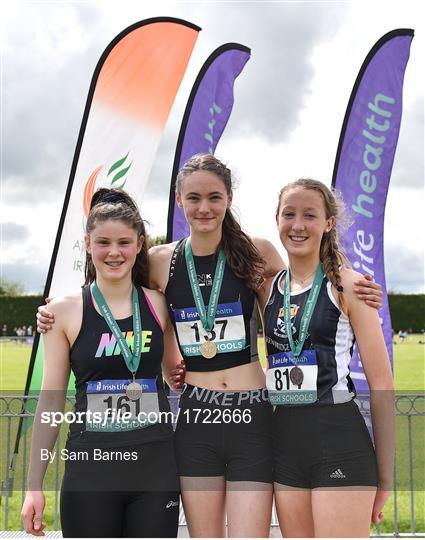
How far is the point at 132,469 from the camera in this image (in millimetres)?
2873

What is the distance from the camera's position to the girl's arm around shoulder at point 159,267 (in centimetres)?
338

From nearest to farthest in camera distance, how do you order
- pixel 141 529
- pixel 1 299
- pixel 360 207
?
pixel 141 529
pixel 360 207
pixel 1 299

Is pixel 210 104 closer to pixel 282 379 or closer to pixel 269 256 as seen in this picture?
pixel 269 256

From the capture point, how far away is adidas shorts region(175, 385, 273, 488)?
3055 millimetres

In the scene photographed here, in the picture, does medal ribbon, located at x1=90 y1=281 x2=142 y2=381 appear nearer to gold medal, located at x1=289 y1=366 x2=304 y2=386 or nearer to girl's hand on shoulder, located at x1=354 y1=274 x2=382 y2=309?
gold medal, located at x1=289 y1=366 x2=304 y2=386

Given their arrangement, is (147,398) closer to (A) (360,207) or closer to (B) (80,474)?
(B) (80,474)

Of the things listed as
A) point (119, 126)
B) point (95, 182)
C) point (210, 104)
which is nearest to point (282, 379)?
point (95, 182)

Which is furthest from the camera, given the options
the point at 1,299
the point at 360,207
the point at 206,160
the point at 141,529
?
the point at 1,299

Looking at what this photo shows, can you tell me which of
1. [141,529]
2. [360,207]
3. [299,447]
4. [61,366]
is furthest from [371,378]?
[360,207]

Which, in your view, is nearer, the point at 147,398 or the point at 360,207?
the point at 147,398

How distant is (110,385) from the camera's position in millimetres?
2914

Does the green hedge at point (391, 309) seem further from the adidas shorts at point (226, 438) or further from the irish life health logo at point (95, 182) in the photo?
the adidas shorts at point (226, 438)

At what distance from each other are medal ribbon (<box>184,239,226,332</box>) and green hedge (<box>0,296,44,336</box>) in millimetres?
46677

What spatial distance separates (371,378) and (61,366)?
1.51 metres
